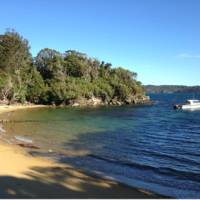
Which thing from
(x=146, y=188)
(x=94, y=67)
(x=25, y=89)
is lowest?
(x=146, y=188)

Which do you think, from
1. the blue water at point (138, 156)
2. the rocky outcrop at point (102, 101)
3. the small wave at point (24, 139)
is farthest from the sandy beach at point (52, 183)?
the rocky outcrop at point (102, 101)

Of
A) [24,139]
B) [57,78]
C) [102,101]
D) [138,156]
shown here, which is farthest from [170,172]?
[102,101]

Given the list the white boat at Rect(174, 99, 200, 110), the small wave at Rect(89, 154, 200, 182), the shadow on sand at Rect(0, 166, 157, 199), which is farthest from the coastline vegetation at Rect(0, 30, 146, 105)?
the shadow on sand at Rect(0, 166, 157, 199)

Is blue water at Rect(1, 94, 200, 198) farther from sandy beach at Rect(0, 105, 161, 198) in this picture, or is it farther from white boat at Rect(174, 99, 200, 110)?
white boat at Rect(174, 99, 200, 110)

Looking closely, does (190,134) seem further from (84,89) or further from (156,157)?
(84,89)

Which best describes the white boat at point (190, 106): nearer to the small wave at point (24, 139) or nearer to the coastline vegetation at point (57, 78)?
the coastline vegetation at point (57, 78)

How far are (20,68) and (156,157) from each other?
308 feet

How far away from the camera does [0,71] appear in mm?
110312

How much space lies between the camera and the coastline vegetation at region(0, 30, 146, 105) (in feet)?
355

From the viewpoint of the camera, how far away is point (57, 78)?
119 m

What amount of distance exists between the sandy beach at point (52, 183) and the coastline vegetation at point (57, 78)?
3199 inches

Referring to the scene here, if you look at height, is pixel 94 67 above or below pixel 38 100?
above

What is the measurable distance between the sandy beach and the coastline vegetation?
81247 millimetres

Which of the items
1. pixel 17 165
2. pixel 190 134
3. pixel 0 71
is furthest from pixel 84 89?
pixel 17 165
